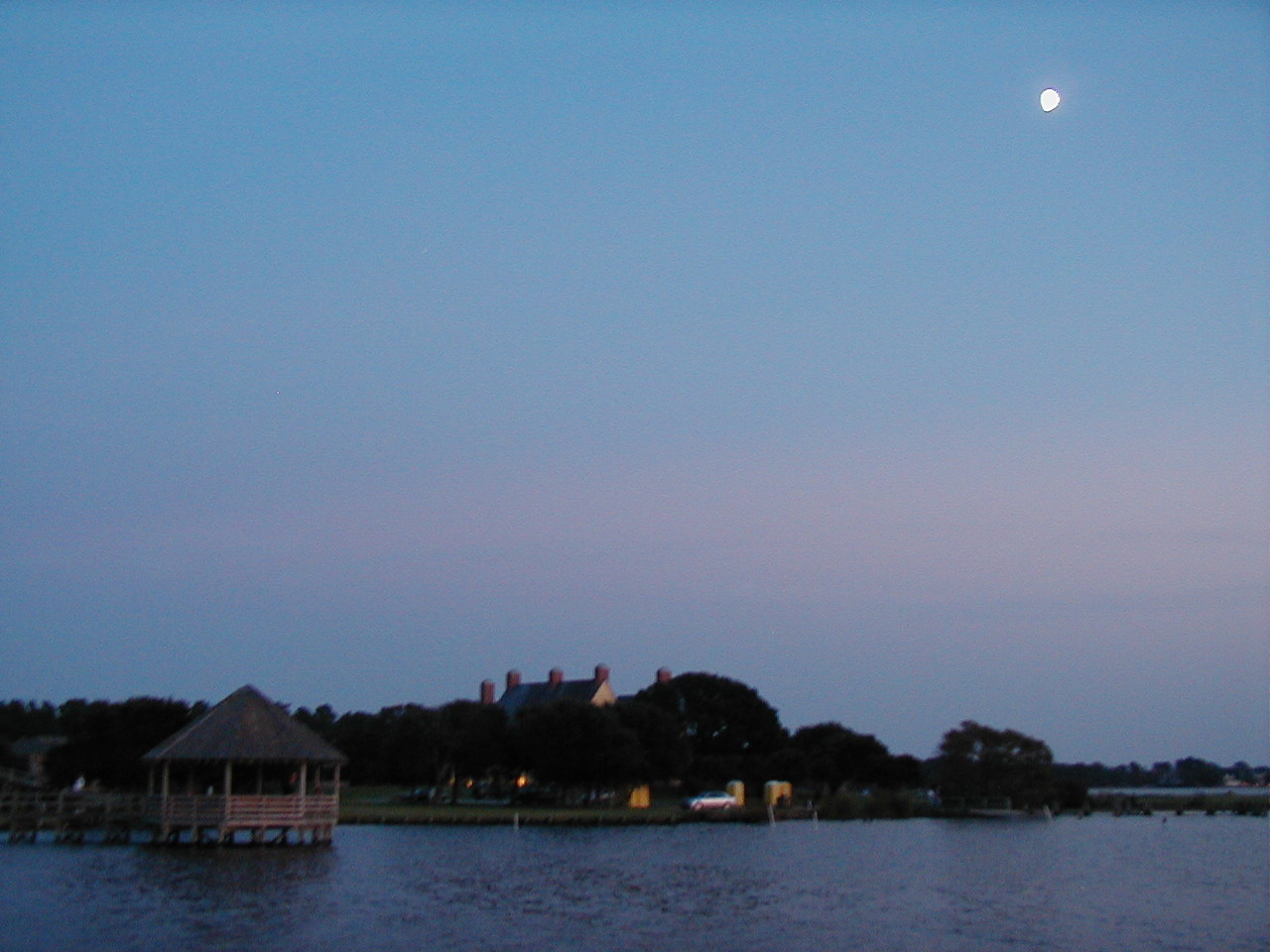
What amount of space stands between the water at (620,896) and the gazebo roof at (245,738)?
3343mm

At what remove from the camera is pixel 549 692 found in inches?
4680

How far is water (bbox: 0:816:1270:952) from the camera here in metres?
29.4

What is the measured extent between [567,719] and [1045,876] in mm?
39908

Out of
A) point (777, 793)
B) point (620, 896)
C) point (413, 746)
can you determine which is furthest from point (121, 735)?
point (777, 793)

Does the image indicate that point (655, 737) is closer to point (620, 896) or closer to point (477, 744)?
point (477, 744)

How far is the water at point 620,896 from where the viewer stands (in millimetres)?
29359

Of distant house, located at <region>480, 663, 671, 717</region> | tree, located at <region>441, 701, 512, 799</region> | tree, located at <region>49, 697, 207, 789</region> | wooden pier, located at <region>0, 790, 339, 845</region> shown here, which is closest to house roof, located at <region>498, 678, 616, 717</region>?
distant house, located at <region>480, 663, 671, 717</region>

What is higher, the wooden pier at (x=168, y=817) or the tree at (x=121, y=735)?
the tree at (x=121, y=735)

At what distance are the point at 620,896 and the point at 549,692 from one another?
82.3 meters

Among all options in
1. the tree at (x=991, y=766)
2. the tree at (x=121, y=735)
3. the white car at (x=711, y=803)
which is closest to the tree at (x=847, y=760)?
the tree at (x=991, y=766)

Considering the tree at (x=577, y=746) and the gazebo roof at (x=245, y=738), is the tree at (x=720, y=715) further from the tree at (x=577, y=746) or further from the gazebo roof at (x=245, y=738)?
the gazebo roof at (x=245, y=738)

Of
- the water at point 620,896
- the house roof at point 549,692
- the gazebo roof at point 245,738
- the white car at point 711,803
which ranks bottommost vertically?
the water at point 620,896

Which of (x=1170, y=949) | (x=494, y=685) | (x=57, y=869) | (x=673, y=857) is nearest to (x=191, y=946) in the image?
(x=57, y=869)

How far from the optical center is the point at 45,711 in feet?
497
